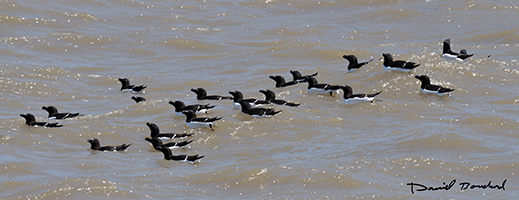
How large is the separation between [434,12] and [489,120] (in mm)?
12855

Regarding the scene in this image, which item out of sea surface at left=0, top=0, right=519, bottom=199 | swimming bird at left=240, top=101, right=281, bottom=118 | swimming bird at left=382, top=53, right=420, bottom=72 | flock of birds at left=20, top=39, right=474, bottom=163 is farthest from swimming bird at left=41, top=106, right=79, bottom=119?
swimming bird at left=382, top=53, right=420, bottom=72

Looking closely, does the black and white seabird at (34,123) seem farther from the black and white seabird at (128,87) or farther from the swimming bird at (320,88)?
the swimming bird at (320,88)

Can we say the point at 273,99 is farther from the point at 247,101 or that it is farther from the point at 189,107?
the point at 189,107

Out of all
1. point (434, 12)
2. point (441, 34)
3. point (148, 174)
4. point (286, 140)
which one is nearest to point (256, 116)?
point (286, 140)

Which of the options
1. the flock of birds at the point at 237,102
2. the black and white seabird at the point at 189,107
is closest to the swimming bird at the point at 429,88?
the flock of birds at the point at 237,102

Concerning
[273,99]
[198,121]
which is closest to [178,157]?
[198,121]

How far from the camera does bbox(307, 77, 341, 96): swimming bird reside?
54.8 ft

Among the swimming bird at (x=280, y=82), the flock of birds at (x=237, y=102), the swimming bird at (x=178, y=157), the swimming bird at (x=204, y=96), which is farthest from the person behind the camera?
the swimming bird at (x=280, y=82)

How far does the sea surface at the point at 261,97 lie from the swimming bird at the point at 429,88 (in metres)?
0.17

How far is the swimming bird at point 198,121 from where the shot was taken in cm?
1454

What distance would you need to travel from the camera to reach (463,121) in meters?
14.4
